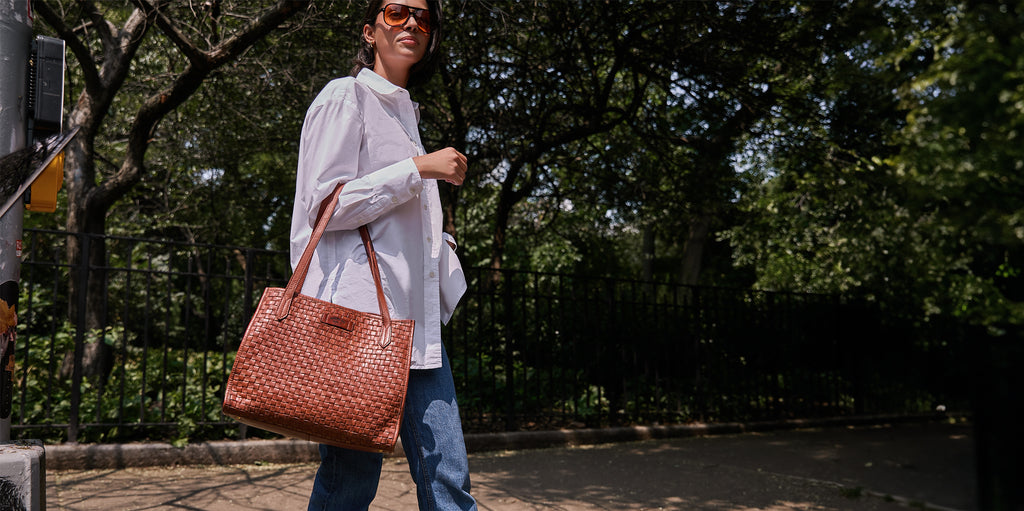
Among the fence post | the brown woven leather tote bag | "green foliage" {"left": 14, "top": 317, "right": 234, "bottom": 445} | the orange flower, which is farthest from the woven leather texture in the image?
the fence post

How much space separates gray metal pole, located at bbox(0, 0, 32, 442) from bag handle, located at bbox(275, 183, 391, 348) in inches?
30.9

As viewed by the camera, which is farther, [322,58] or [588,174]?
[588,174]

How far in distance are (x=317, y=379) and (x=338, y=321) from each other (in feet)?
0.48

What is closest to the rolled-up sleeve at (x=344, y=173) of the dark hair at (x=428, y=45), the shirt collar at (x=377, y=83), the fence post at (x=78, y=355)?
the shirt collar at (x=377, y=83)

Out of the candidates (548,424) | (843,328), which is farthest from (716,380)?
(843,328)

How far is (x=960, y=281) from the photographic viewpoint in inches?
23.8

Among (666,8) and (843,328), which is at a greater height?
(666,8)

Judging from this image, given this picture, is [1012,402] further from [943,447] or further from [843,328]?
[843,328]

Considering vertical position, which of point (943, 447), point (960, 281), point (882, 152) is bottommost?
point (943, 447)

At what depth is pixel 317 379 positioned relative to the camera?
1.63 meters

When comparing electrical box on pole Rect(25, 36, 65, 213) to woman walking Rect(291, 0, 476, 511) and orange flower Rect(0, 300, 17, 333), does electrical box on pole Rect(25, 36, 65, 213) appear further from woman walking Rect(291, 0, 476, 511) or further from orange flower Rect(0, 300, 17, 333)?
woman walking Rect(291, 0, 476, 511)

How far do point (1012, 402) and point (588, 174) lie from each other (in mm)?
8446

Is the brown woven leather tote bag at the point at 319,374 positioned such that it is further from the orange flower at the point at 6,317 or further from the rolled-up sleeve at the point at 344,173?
the orange flower at the point at 6,317

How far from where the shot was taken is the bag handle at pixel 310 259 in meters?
1.68
